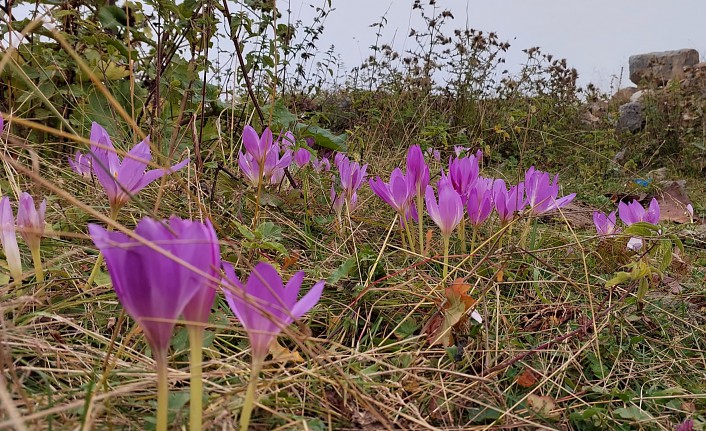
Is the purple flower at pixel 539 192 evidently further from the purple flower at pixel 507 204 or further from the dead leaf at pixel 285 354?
the dead leaf at pixel 285 354

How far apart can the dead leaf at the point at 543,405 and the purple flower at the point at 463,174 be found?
0.62 meters

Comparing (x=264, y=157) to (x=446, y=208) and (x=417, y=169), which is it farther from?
(x=446, y=208)

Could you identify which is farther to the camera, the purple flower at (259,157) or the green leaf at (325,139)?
the green leaf at (325,139)

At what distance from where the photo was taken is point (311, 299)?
0.59 meters

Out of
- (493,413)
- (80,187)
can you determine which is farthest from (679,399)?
(80,187)

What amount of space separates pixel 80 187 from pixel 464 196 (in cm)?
130

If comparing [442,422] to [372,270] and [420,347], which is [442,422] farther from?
[372,270]

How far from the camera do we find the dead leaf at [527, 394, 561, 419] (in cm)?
98

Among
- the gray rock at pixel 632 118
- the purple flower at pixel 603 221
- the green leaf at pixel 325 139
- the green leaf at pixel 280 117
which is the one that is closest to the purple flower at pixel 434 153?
the green leaf at pixel 325 139

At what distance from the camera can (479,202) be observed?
1516mm

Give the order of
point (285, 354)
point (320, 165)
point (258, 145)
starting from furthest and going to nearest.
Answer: point (320, 165), point (258, 145), point (285, 354)

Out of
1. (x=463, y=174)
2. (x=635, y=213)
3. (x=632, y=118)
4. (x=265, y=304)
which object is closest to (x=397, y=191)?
(x=463, y=174)

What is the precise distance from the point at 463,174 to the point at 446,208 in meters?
0.19

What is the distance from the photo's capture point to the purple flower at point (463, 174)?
1469 millimetres
